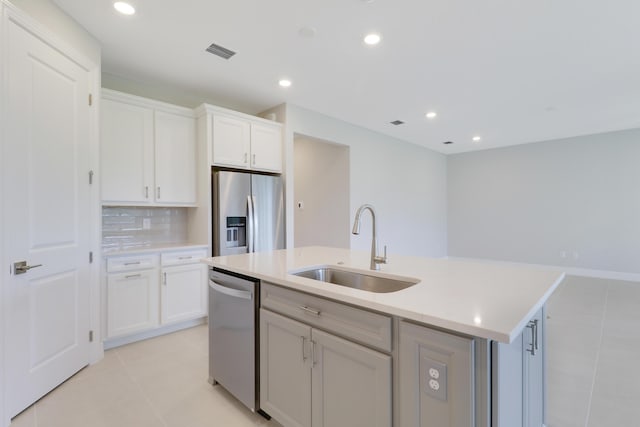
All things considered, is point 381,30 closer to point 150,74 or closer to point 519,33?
point 519,33

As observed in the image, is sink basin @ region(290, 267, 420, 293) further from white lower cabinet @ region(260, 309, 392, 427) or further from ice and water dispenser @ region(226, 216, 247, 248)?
ice and water dispenser @ region(226, 216, 247, 248)

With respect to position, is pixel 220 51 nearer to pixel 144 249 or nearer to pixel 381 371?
pixel 144 249

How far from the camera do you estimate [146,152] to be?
312 cm

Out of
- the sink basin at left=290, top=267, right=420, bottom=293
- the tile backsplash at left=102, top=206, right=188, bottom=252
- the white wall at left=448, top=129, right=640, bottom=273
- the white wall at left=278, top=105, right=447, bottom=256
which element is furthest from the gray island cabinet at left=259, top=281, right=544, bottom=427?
the white wall at left=448, top=129, right=640, bottom=273

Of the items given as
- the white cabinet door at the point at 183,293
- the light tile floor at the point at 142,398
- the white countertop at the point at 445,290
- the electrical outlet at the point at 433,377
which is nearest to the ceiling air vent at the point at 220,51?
the white countertop at the point at 445,290

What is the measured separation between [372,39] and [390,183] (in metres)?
3.55

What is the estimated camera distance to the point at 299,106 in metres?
4.21

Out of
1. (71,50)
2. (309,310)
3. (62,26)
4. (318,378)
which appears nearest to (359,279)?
(309,310)

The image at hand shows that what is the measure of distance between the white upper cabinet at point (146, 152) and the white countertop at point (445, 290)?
1.57 m

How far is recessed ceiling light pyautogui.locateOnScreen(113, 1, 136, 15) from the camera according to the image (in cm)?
216

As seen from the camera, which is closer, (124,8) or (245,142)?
(124,8)

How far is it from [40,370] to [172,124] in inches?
95.3

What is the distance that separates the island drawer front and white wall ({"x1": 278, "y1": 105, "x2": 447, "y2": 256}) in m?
2.42

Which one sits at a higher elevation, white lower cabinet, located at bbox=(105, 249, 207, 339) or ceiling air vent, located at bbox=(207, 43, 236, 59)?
ceiling air vent, located at bbox=(207, 43, 236, 59)
